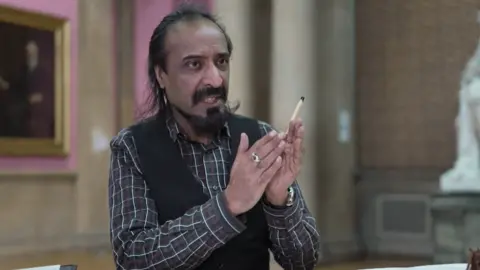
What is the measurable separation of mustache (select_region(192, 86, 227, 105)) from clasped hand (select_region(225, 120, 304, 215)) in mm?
143

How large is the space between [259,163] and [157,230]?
24cm

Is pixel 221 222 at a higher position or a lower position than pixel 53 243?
higher

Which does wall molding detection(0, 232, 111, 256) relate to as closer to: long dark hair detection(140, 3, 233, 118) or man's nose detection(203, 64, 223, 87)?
long dark hair detection(140, 3, 233, 118)

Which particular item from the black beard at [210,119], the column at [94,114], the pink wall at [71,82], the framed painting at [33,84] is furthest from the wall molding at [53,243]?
the black beard at [210,119]

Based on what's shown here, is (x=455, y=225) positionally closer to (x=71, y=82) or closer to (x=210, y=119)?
(x=71, y=82)

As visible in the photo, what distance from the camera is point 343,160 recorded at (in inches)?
315

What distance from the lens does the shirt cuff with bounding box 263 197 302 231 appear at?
1.37 meters

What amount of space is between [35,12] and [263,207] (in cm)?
708

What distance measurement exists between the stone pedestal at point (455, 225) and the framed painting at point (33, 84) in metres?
4.21

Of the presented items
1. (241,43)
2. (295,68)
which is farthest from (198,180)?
(241,43)

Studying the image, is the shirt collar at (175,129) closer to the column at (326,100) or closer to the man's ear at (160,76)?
the man's ear at (160,76)

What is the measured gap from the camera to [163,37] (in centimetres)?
141

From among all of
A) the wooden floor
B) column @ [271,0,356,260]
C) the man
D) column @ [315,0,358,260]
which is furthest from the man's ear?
column @ [315,0,358,260]

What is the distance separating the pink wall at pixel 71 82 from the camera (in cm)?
779
